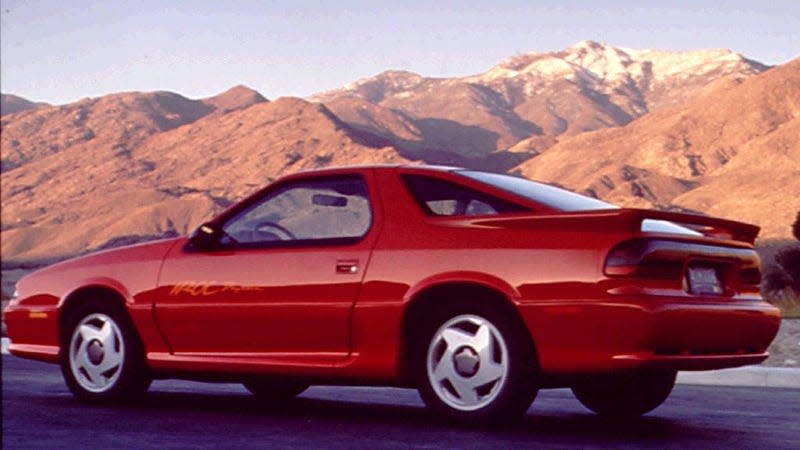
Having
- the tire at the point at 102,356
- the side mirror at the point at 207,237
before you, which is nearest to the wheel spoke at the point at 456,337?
the side mirror at the point at 207,237

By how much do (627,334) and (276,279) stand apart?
2081 mm

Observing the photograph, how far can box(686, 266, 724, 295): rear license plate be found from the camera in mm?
6973

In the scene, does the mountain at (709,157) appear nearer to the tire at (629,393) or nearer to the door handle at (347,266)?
the tire at (629,393)

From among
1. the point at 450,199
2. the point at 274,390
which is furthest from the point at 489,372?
the point at 274,390

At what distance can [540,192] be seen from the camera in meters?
7.62

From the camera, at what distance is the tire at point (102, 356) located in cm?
834

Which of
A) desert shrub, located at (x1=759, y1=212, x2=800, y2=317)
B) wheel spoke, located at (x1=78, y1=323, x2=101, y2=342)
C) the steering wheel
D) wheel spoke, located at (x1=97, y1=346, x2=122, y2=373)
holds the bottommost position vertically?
desert shrub, located at (x1=759, y1=212, x2=800, y2=317)

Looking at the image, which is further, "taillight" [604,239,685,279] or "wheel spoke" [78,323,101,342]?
"wheel spoke" [78,323,101,342]

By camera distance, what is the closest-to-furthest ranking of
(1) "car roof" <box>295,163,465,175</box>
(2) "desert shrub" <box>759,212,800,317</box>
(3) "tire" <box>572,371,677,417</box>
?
(1) "car roof" <box>295,163,465,175</box>, (3) "tire" <box>572,371,677,417</box>, (2) "desert shrub" <box>759,212,800,317</box>

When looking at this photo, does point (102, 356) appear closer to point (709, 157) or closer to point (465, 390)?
point (465, 390)

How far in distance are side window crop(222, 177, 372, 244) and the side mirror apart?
6cm

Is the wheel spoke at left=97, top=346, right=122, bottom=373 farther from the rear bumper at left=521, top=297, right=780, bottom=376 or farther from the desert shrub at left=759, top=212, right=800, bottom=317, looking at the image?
the desert shrub at left=759, top=212, right=800, bottom=317

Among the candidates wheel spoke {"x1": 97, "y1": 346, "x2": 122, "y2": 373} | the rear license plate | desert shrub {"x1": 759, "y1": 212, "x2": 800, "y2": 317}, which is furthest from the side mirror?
desert shrub {"x1": 759, "y1": 212, "x2": 800, "y2": 317}

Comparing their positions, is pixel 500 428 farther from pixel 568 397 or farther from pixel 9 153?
pixel 9 153
